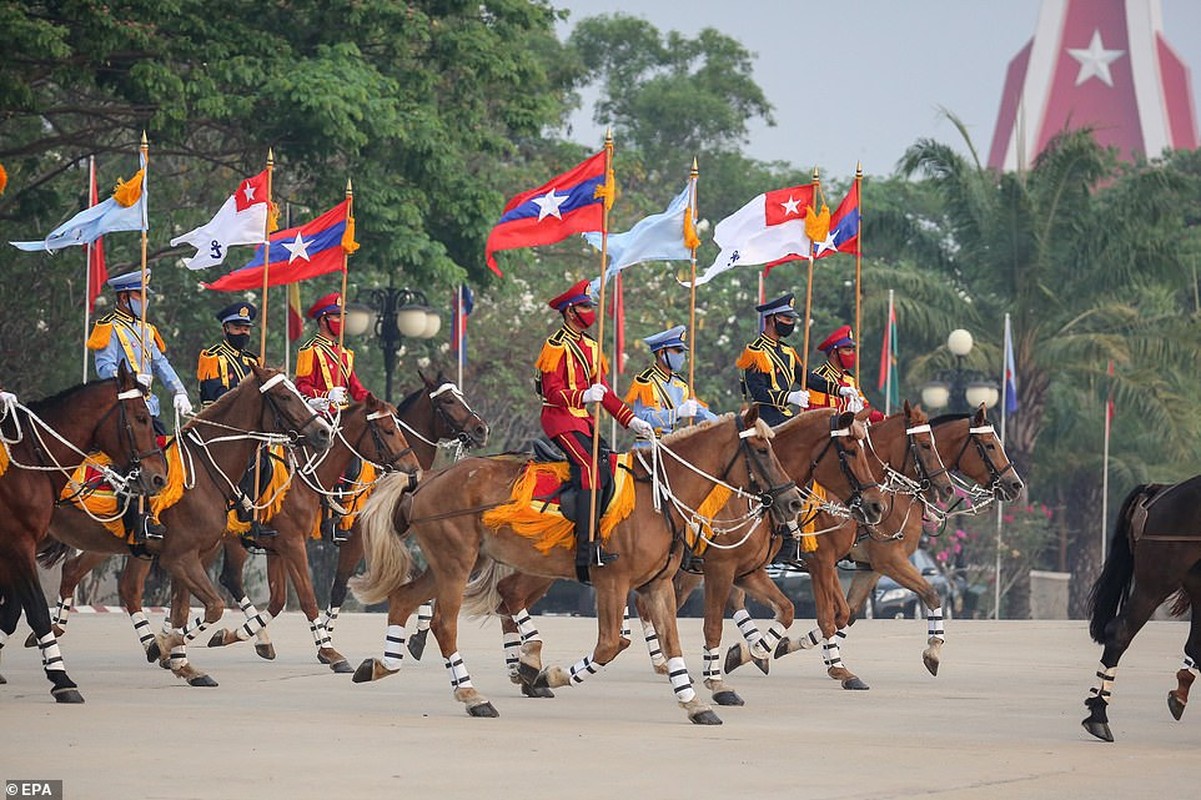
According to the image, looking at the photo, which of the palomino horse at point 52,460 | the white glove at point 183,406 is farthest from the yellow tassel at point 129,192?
the palomino horse at point 52,460

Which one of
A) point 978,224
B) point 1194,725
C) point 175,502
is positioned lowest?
point 1194,725

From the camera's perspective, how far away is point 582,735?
1395 centimetres

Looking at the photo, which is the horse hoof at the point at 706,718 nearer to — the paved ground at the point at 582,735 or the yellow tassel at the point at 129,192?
the paved ground at the point at 582,735

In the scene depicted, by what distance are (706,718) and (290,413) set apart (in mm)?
4675

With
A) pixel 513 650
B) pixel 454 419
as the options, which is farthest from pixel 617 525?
pixel 454 419

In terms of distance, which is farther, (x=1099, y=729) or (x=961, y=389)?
(x=961, y=389)

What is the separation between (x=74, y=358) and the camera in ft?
113

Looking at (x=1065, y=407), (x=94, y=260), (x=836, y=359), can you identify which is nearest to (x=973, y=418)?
(x=836, y=359)

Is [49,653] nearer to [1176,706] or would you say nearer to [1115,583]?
[1115,583]

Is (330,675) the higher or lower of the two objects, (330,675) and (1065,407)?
the lower

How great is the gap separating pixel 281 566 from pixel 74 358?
15550 millimetres

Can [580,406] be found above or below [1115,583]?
above

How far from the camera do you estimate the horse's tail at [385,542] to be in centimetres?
1605

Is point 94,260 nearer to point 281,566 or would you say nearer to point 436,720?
point 281,566
